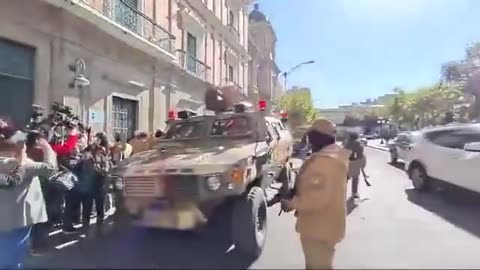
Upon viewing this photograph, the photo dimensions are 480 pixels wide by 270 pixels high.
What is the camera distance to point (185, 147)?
23.4 feet

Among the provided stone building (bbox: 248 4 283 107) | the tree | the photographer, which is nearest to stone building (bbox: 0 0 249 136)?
the photographer

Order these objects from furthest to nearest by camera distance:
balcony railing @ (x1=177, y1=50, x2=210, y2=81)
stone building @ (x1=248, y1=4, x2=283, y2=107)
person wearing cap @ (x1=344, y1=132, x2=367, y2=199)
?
stone building @ (x1=248, y1=4, x2=283, y2=107)
balcony railing @ (x1=177, y1=50, x2=210, y2=81)
person wearing cap @ (x1=344, y1=132, x2=367, y2=199)

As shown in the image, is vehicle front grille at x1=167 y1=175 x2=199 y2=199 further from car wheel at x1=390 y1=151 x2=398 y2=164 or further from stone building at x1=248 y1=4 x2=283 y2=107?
stone building at x1=248 y1=4 x2=283 y2=107

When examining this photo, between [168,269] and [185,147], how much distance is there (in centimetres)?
233

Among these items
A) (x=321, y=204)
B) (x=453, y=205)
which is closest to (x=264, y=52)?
(x=453, y=205)

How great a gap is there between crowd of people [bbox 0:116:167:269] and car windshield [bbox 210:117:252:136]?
5.98 feet

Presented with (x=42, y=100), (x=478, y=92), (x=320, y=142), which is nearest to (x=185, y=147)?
(x=320, y=142)

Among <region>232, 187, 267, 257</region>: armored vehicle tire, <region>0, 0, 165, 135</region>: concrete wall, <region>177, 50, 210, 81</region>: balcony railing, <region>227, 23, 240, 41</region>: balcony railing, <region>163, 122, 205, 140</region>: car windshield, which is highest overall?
<region>227, 23, 240, 41</region>: balcony railing

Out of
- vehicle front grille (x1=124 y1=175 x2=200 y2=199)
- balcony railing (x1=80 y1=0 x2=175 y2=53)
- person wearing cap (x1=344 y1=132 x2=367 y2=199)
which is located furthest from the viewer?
balcony railing (x1=80 y1=0 x2=175 y2=53)

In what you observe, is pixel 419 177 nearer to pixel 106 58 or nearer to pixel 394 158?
pixel 106 58

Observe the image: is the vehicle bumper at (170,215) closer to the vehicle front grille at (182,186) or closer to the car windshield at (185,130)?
the vehicle front grille at (182,186)

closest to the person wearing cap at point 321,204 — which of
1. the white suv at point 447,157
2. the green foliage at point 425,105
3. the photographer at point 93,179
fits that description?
the photographer at point 93,179

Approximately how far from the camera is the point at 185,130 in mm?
7855

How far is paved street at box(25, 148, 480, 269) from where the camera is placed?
5.47 metres
